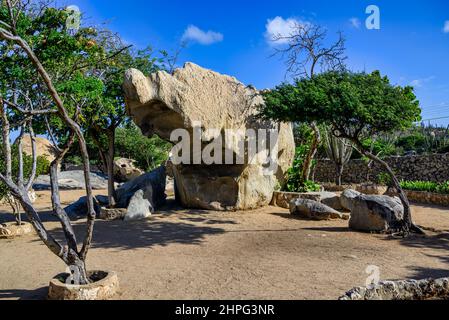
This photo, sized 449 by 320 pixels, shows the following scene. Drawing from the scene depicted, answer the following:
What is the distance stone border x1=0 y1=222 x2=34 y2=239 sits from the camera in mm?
9031

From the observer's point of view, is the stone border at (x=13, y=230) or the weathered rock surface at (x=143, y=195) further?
the weathered rock surface at (x=143, y=195)

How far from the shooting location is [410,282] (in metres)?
4.38

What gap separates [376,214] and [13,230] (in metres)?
8.95

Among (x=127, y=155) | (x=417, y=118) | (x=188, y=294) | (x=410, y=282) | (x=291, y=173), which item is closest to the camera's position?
(x=410, y=282)

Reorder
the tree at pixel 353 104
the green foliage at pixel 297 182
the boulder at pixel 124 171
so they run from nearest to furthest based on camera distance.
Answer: the tree at pixel 353 104
the green foliage at pixel 297 182
the boulder at pixel 124 171

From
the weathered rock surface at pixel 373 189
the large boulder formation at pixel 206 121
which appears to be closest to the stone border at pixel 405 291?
the large boulder formation at pixel 206 121

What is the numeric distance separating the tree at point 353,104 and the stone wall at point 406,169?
32.7ft

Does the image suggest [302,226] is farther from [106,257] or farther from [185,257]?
[106,257]

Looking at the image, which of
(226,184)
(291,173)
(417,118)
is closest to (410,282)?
(417,118)

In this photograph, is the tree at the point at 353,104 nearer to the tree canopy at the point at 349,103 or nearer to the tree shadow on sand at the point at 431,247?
the tree canopy at the point at 349,103

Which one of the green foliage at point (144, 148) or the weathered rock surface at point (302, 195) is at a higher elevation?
the green foliage at point (144, 148)

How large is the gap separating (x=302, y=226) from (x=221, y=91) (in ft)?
16.2

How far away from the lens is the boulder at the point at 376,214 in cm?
855

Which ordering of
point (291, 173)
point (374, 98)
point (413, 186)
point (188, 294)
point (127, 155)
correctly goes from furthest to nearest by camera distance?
point (127, 155) → point (413, 186) → point (291, 173) → point (374, 98) → point (188, 294)
